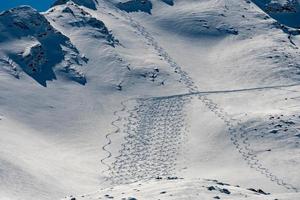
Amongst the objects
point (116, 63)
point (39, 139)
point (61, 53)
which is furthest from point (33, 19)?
point (39, 139)

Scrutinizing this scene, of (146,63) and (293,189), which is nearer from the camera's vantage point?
(293,189)

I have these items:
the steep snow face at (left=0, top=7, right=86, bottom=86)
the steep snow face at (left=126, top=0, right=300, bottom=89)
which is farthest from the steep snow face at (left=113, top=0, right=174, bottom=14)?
the steep snow face at (left=0, top=7, right=86, bottom=86)

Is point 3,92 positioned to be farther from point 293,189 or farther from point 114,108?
point 293,189

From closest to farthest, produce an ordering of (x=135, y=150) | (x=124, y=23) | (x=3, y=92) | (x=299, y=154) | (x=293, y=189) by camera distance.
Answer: (x=293, y=189)
(x=299, y=154)
(x=135, y=150)
(x=3, y=92)
(x=124, y=23)

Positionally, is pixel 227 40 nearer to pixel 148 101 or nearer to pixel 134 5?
pixel 134 5

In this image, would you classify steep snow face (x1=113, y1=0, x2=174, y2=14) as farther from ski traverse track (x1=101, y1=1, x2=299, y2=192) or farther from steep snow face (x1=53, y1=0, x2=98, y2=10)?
ski traverse track (x1=101, y1=1, x2=299, y2=192)

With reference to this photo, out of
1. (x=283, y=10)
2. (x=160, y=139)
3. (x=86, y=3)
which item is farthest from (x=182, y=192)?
(x=283, y=10)
